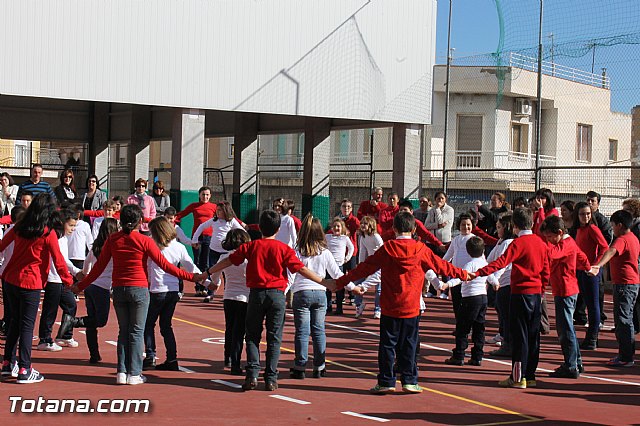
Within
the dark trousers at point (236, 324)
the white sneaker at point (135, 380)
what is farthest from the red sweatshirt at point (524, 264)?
the white sneaker at point (135, 380)

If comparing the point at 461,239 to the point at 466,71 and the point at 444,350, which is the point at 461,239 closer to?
the point at 444,350

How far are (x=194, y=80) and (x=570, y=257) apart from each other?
40.9ft

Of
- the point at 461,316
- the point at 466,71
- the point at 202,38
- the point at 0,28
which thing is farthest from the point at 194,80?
the point at 466,71

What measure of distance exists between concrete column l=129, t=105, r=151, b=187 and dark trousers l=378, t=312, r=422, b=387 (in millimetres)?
22041

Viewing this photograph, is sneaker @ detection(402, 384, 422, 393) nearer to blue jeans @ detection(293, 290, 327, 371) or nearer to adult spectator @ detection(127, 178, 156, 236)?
blue jeans @ detection(293, 290, 327, 371)

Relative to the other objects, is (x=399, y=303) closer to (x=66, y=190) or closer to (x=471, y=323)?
(x=471, y=323)

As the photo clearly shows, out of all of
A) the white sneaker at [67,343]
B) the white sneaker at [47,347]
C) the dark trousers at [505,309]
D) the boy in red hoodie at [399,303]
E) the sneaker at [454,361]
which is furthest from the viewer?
the white sneaker at [67,343]

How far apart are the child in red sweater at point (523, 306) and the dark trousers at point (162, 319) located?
10.9 ft

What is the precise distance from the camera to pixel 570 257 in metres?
10.7

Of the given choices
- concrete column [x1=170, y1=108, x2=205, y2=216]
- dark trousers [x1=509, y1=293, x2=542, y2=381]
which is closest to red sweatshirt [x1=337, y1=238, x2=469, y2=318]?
dark trousers [x1=509, y1=293, x2=542, y2=381]

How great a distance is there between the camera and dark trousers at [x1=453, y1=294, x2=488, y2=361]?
11086mm

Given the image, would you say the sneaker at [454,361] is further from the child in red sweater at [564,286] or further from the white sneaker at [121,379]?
the white sneaker at [121,379]

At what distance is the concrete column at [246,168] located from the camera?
90.2 ft

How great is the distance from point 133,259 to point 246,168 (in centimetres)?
1831
